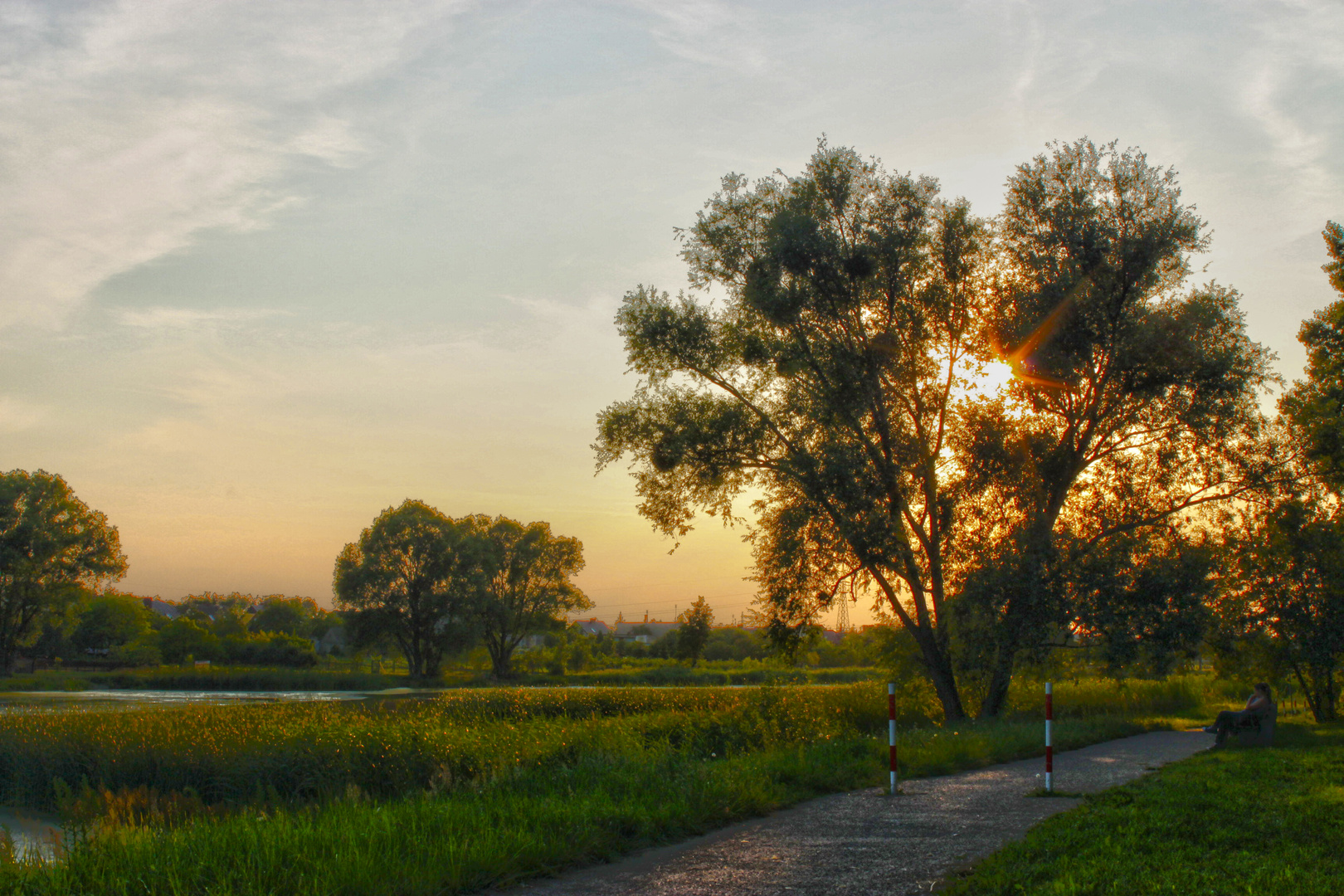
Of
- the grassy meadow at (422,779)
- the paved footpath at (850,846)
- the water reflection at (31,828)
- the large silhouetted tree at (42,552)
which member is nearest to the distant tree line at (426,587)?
the large silhouetted tree at (42,552)

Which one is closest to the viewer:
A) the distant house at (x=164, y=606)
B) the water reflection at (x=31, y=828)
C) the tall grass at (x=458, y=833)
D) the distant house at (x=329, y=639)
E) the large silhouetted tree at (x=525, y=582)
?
the tall grass at (x=458, y=833)

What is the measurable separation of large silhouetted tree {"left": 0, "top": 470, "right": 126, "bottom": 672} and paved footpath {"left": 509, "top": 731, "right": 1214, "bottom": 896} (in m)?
60.6

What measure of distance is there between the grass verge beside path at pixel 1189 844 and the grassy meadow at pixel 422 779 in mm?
2922

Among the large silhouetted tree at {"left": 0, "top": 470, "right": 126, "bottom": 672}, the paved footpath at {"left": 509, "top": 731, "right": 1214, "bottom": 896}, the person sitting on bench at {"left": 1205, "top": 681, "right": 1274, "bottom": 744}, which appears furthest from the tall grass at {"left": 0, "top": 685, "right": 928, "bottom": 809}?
the large silhouetted tree at {"left": 0, "top": 470, "right": 126, "bottom": 672}

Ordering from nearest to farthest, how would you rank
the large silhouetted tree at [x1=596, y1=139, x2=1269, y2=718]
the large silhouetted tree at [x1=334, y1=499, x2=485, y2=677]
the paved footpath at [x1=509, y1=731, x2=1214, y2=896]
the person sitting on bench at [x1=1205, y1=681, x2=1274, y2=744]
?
the paved footpath at [x1=509, y1=731, x2=1214, y2=896] < the person sitting on bench at [x1=1205, y1=681, x2=1274, y2=744] < the large silhouetted tree at [x1=596, y1=139, x2=1269, y2=718] < the large silhouetted tree at [x1=334, y1=499, x2=485, y2=677]

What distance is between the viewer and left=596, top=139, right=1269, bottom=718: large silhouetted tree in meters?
21.0

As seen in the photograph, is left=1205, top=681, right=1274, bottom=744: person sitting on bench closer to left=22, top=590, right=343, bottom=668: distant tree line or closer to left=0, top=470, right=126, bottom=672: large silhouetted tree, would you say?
left=0, top=470, right=126, bottom=672: large silhouetted tree

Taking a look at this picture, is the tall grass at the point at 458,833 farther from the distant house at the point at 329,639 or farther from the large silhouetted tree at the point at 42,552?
the distant house at the point at 329,639

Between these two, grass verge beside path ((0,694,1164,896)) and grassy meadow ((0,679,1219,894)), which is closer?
grass verge beside path ((0,694,1164,896))

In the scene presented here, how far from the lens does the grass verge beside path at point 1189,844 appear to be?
223 inches

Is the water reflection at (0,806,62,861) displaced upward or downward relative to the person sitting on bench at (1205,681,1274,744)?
downward

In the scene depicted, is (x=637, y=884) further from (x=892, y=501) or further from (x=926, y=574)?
(x=926, y=574)

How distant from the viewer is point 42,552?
180 ft

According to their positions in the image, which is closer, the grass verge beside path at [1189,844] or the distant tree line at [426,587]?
the grass verge beside path at [1189,844]
